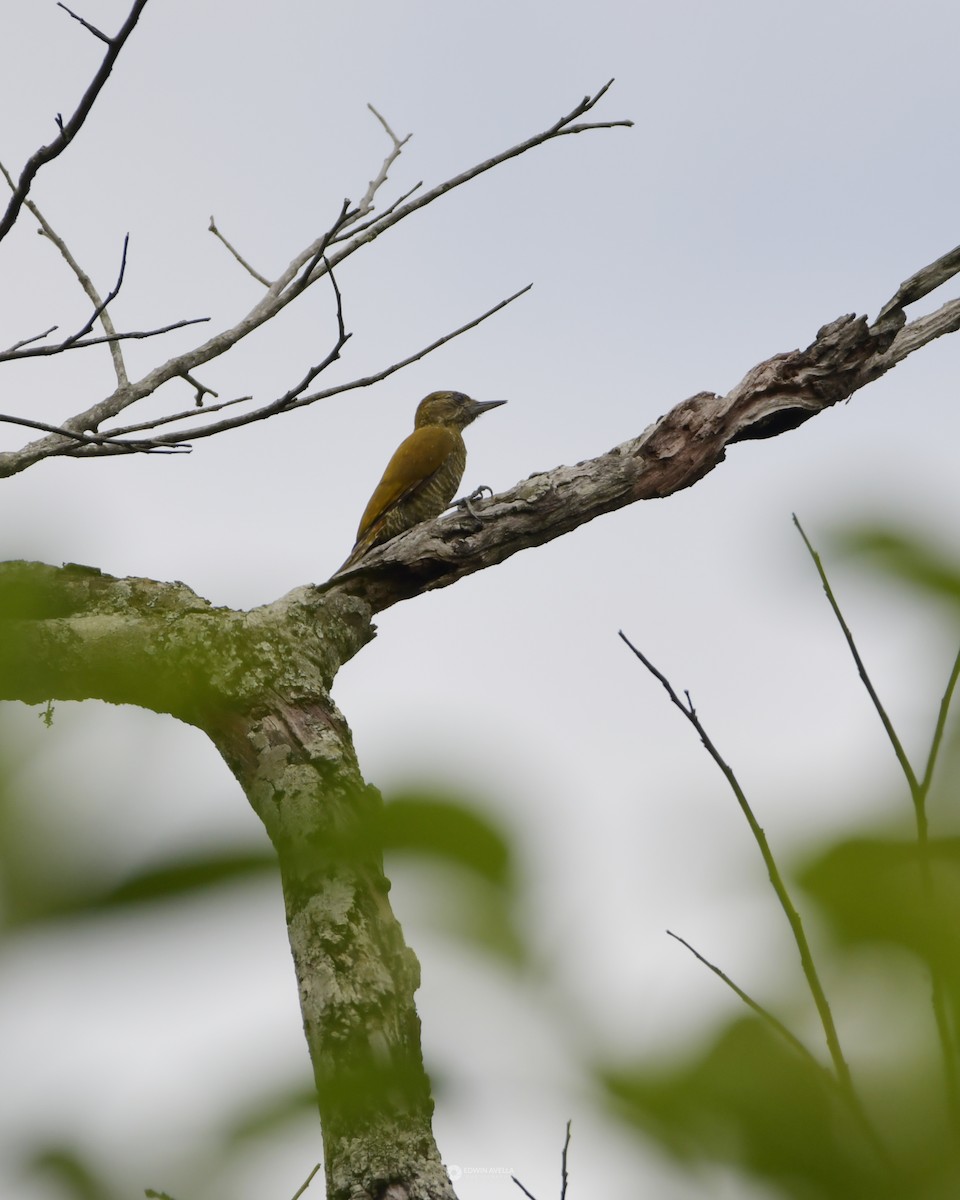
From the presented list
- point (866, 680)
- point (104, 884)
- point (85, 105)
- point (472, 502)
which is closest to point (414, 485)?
point (472, 502)

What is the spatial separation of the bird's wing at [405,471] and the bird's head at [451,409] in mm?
770

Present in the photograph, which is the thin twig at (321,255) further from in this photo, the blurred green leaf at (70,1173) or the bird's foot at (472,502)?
the blurred green leaf at (70,1173)

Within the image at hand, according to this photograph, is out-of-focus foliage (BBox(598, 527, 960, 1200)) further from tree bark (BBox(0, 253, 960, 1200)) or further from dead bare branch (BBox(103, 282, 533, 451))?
dead bare branch (BBox(103, 282, 533, 451))

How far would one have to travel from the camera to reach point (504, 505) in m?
3.65

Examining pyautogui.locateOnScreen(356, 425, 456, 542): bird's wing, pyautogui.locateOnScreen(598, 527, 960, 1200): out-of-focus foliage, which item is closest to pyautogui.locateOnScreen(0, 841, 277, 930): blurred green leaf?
pyautogui.locateOnScreen(598, 527, 960, 1200): out-of-focus foliage

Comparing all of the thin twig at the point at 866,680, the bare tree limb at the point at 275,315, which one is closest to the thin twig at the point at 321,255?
the bare tree limb at the point at 275,315

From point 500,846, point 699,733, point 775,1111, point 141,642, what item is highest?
point 141,642

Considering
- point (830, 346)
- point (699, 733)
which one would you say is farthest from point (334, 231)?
point (699, 733)

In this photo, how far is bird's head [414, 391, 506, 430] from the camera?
27.4 ft

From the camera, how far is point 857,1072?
0.45 meters

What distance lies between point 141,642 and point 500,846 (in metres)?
2.63

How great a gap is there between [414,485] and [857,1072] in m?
6.81

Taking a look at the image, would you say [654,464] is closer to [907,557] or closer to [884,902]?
[907,557]

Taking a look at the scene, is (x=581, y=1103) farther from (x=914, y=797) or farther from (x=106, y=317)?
(x=106, y=317)
